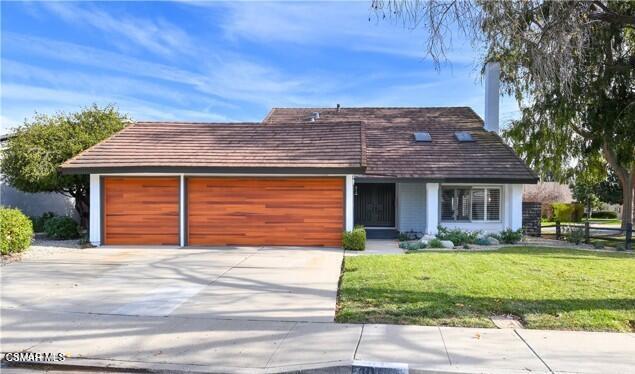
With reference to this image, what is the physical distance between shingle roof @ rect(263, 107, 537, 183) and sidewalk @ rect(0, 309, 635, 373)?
11181 millimetres

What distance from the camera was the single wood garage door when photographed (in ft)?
47.9

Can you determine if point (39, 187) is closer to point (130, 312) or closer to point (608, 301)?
point (130, 312)

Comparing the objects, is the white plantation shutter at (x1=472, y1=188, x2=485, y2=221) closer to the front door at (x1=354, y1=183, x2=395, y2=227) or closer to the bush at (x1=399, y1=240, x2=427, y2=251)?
the front door at (x1=354, y1=183, x2=395, y2=227)

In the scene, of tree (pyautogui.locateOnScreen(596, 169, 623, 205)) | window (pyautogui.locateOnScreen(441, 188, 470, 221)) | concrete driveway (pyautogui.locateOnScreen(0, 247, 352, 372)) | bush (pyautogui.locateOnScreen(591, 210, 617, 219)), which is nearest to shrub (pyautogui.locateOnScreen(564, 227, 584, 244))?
window (pyautogui.locateOnScreen(441, 188, 470, 221))

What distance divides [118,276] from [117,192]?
19.0ft

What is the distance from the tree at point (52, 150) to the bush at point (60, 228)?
3.87 ft

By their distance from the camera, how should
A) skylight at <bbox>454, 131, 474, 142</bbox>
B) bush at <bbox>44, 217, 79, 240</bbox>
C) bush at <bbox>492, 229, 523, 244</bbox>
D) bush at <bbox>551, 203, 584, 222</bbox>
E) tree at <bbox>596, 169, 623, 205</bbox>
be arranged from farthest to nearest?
bush at <bbox>551, 203, 584, 222</bbox>, tree at <bbox>596, 169, 623, 205</bbox>, skylight at <bbox>454, 131, 474, 142</bbox>, bush at <bbox>492, 229, 523, 244</bbox>, bush at <bbox>44, 217, 79, 240</bbox>

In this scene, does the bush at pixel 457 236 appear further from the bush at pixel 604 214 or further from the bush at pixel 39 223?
the bush at pixel 604 214

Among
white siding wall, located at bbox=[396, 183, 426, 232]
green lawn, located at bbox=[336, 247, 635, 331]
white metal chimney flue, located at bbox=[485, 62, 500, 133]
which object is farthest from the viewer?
white metal chimney flue, located at bbox=[485, 62, 500, 133]

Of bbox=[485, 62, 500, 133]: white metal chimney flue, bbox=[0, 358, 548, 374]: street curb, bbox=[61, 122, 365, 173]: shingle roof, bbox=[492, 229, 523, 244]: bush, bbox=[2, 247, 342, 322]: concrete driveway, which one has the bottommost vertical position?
bbox=[0, 358, 548, 374]: street curb

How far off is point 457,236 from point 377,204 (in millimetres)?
3634

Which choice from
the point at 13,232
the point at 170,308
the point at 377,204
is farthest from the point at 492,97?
the point at 13,232

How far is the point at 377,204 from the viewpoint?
18.4 metres

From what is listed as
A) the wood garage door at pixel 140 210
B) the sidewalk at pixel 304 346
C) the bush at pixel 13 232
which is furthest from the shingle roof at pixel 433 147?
the sidewalk at pixel 304 346
